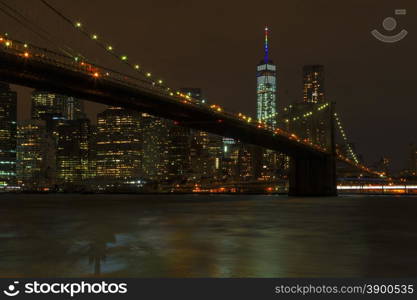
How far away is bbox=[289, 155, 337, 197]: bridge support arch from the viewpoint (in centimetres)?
7681

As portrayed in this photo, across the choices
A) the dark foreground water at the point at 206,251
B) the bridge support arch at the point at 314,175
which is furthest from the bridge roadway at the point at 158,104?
the dark foreground water at the point at 206,251

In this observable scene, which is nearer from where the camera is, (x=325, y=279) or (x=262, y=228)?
(x=325, y=279)

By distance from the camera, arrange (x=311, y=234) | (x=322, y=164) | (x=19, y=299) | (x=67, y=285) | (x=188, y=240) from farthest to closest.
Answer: (x=322, y=164) < (x=311, y=234) < (x=188, y=240) < (x=67, y=285) < (x=19, y=299)

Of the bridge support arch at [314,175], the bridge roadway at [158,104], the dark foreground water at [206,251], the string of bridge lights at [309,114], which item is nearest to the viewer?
the dark foreground water at [206,251]

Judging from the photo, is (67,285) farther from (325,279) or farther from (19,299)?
(325,279)

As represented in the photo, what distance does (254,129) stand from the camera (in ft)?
215

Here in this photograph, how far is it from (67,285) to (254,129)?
5566 cm

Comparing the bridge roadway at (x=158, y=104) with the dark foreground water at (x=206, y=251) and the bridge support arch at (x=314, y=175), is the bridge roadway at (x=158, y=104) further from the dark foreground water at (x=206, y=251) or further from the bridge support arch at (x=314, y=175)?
the dark foreground water at (x=206, y=251)

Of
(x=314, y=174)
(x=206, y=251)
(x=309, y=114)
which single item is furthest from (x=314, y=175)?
(x=206, y=251)

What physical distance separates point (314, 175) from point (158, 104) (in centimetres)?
2830

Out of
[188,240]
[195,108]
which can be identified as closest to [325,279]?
[188,240]

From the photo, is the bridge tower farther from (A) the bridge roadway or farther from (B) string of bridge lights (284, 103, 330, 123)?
(B) string of bridge lights (284, 103, 330, 123)

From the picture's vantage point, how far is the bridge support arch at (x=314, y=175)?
252 ft

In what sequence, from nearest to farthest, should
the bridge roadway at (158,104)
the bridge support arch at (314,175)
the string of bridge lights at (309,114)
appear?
the bridge roadway at (158,104), the bridge support arch at (314,175), the string of bridge lights at (309,114)
